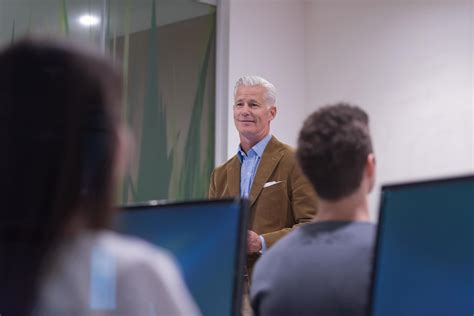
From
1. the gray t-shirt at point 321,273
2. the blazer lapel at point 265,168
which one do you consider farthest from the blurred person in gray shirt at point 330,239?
the blazer lapel at point 265,168

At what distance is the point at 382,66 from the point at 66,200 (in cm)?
442

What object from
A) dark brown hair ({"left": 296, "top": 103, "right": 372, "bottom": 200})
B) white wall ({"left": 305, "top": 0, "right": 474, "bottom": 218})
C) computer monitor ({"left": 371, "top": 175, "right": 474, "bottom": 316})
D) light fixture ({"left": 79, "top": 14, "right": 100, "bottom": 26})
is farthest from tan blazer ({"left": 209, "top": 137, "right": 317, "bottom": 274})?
light fixture ({"left": 79, "top": 14, "right": 100, "bottom": 26})

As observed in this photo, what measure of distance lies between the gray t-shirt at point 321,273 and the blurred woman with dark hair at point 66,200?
0.55 meters

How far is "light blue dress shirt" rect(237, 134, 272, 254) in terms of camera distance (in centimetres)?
277

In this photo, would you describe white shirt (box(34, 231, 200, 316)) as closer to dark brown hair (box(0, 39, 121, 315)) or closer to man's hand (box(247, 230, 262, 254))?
dark brown hair (box(0, 39, 121, 315))

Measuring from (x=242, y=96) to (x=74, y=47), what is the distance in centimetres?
230

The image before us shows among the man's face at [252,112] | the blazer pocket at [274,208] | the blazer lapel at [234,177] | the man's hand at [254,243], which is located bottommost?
the man's hand at [254,243]

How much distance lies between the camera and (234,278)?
40.8 inches

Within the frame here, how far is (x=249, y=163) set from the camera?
283 centimetres

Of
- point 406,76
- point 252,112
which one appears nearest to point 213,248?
point 252,112

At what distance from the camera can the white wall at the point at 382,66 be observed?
4.37 metres

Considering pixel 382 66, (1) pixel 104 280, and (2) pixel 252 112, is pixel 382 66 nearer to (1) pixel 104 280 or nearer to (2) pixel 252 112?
(2) pixel 252 112

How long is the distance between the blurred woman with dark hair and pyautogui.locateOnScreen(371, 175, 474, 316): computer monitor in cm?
53

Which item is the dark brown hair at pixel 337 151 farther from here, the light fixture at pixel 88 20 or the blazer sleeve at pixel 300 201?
the light fixture at pixel 88 20
